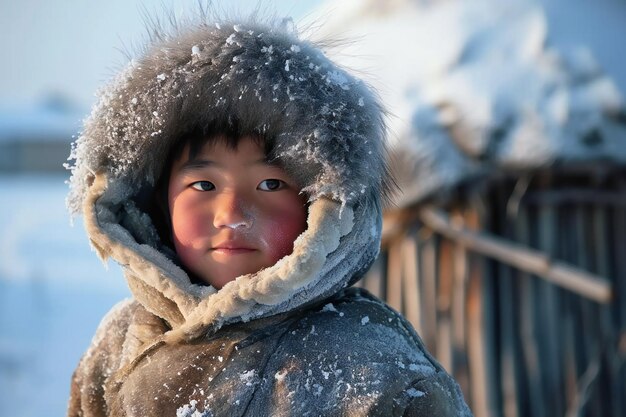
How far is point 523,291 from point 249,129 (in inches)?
148

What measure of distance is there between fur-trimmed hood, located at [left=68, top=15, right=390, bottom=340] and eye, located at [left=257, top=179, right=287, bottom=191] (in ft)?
0.14

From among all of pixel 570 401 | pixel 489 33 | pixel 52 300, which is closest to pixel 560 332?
pixel 570 401

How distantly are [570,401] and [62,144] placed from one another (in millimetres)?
18959

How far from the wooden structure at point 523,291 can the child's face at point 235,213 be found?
338 centimetres

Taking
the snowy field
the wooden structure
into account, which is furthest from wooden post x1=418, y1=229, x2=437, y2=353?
the snowy field

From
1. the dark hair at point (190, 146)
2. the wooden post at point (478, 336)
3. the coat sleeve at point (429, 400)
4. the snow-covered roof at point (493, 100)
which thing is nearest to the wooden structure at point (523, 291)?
the wooden post at point (478, 336)

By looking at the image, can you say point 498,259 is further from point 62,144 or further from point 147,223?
point 62,144

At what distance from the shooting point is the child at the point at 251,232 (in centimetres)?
171

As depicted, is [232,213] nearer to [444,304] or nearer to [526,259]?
[526,259]

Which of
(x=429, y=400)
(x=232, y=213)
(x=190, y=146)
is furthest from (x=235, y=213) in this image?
(x=429, y=400)

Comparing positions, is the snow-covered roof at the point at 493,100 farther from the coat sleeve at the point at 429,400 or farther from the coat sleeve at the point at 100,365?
the coat sleeve at the point at 429,400

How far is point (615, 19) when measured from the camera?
5.97m

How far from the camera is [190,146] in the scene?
1.91 m

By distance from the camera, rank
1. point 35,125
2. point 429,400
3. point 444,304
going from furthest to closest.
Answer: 1. point 35,125
2. point 444,304
3. point 429,400
